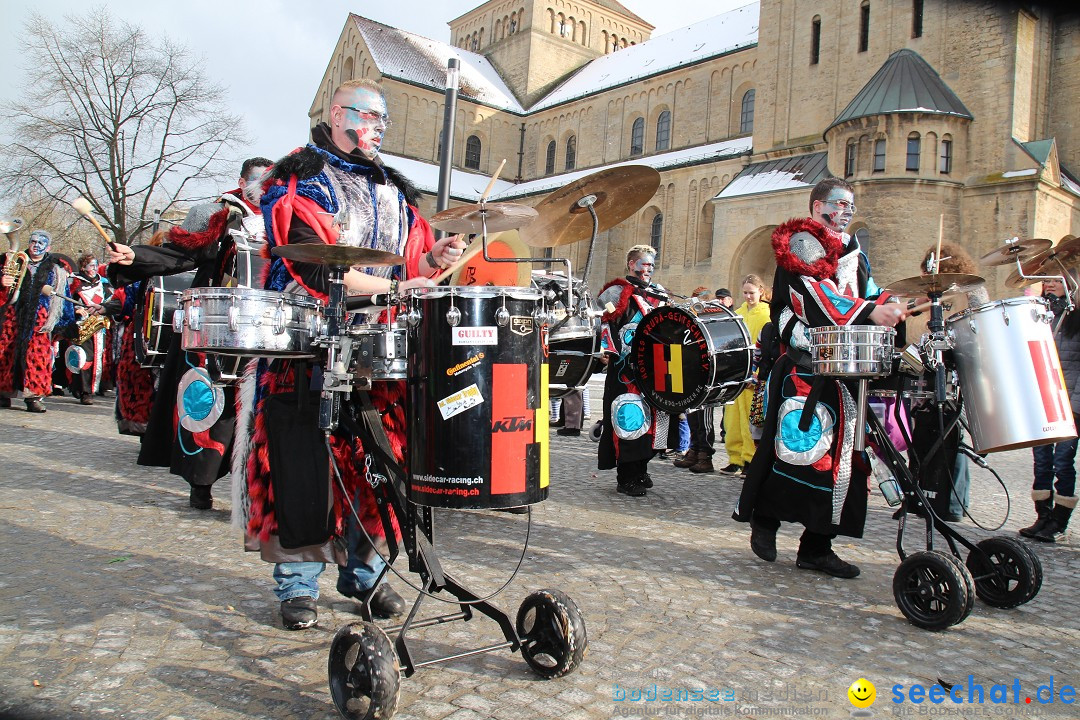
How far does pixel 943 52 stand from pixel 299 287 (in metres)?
35.2

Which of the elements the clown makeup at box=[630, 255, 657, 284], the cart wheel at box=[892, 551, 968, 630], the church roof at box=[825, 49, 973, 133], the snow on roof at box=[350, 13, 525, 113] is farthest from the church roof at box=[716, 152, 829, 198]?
the cart wheel at box=[892, 551, 968, 630]

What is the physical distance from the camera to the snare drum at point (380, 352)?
2850mm

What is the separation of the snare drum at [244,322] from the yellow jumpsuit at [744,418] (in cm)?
688

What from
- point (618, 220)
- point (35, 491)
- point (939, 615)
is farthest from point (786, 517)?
point (35, 491)

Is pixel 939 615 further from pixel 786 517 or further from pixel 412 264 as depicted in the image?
pixel 412 264

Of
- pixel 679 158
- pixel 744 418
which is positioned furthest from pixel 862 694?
pixel 679 158

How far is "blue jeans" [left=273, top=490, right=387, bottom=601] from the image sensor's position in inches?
136

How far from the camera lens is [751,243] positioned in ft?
117

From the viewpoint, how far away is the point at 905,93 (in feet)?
102

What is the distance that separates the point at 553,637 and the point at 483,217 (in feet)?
5.11

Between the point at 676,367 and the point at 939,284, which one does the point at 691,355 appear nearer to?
the point at 676,367

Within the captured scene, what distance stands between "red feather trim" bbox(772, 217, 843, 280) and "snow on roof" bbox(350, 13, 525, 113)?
165ft

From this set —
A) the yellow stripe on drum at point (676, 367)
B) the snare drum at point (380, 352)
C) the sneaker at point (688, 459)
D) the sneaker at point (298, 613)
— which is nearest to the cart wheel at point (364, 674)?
the sneaker at point (298, 613)

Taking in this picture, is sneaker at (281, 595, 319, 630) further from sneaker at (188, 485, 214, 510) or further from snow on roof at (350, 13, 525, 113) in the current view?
snow on roof at (350, 13, 525, 113)
